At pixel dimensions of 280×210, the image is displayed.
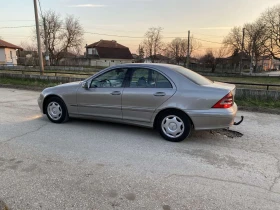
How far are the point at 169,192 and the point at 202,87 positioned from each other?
2261 mm

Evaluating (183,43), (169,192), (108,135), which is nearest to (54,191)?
(169,192)

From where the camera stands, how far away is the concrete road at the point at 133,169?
266cm

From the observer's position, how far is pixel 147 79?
4.73 m

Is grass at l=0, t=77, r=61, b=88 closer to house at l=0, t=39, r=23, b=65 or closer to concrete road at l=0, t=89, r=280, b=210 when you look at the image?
concrete road at l=0, t=89, r=280, b=210

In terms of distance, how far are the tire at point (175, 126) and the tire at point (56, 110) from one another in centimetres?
248

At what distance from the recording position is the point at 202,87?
173 inches

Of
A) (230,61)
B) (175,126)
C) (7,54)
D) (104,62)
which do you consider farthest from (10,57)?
(175,126)

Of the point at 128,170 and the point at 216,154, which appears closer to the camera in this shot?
the point at 128,170

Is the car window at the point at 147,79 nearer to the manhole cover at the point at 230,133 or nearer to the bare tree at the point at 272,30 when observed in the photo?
the manhole cover at the point at 230,133

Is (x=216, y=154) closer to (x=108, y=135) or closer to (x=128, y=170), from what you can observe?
(x=128, y=170)

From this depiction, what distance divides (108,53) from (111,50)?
6.28 ft

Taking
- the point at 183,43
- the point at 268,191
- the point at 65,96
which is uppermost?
the point at 183,43

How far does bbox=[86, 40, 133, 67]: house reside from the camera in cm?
6594

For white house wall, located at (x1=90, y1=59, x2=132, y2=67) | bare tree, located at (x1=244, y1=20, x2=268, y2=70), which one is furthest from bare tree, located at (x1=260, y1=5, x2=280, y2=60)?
white house wall, located at (x1=90, y1=59, x2=132, y2=67)
